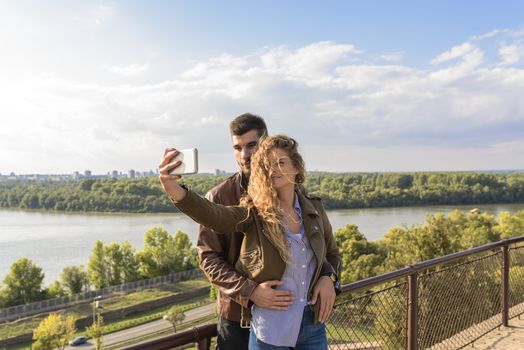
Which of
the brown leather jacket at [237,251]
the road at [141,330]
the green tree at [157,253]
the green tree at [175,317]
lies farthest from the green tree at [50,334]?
the brown leather jacket at [237,251]

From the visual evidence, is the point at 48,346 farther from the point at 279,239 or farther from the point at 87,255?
the point at 279,239

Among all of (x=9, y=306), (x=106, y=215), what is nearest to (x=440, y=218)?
(x=9, y=306)

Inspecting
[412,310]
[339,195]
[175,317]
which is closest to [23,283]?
[175,317]

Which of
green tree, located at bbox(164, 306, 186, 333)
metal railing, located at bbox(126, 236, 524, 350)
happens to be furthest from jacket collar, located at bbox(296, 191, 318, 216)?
green tree, located at bbox(164, 306, 186, 333)

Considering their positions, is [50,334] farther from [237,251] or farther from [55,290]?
[237,251]

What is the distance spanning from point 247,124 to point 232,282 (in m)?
0.80

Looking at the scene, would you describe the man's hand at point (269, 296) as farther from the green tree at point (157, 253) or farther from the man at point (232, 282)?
the green tree at point (157, 253)

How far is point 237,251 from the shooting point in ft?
6.13

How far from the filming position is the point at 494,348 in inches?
169

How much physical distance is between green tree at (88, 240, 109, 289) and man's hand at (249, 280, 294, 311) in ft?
102

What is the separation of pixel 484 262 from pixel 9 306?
32.0 meters

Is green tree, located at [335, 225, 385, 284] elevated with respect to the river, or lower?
elevated

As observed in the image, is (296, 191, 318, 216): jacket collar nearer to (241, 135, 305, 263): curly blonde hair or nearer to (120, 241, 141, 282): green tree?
(241, 135, 305, 263): curly blonde hair

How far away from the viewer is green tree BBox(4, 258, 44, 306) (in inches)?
1077
